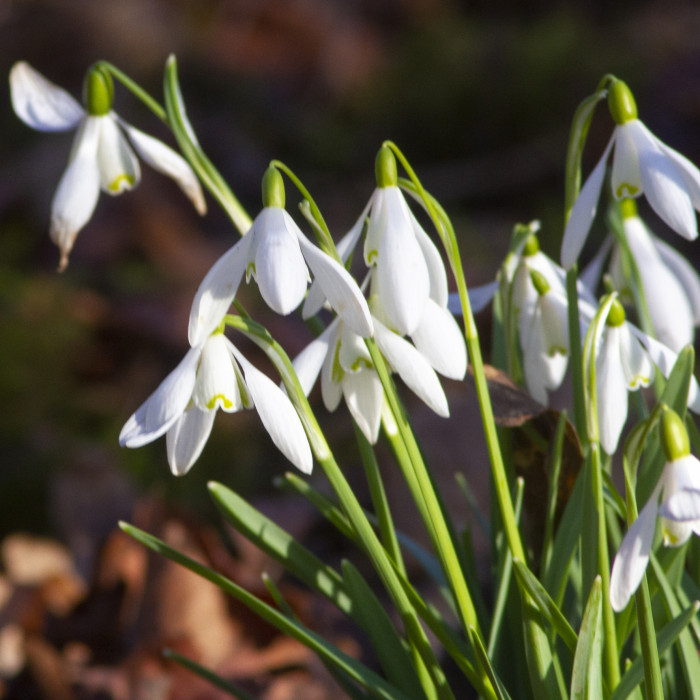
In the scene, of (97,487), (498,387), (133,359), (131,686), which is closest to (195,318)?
(498,387)

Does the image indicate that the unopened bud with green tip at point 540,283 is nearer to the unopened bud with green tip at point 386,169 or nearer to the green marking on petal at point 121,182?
the unopened bud with green tip at point 386,169

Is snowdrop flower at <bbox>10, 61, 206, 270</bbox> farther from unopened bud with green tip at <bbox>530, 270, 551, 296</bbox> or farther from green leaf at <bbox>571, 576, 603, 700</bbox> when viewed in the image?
green leaf at <bbox>571, 576, 603, 700</bbox>

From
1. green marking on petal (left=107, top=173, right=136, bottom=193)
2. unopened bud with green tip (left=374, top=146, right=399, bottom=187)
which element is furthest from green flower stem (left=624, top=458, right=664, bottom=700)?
green marking on petal (left=107, top=173, right=136, bottom=193)

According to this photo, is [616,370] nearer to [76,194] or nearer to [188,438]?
[188,438]

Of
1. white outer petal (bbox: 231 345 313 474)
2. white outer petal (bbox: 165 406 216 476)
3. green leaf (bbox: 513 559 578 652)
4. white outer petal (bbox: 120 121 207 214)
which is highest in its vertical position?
white outer petal (bbox: 120 121 207 214)

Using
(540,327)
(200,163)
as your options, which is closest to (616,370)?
(540,327)

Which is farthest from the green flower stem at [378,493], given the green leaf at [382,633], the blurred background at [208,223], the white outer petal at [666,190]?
the blurred background at [208,223]

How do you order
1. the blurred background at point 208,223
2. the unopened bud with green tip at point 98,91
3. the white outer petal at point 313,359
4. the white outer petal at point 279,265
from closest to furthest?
the white outer petal at point 279,265 → the white outer petal at point 313,359 → the unopened bud with green tip at point 98,91 → the blurred background at point 208,223
